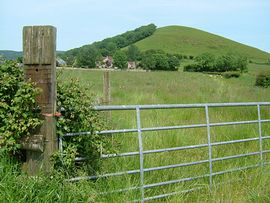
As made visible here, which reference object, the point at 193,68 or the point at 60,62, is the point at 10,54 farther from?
the point at 193,68

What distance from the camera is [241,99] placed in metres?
15.3

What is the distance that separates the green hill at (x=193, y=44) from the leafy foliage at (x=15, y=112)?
306 feet

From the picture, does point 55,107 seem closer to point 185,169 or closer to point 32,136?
point 32,136

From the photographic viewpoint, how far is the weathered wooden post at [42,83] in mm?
4191

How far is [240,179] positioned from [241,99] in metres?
9.20

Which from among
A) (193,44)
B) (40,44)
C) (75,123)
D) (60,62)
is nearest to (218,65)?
(193,44)

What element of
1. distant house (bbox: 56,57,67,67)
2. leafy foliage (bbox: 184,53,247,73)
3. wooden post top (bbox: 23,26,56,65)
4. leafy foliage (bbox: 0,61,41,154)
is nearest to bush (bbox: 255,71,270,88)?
leafy foliage (bbox: 184,53,247,73)

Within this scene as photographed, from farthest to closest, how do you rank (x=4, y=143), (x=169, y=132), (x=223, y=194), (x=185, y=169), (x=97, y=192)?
(x=169, y=132), (x=185, y=169), (x=223, y=194), (x=97, y=192), (x=4, y=143)

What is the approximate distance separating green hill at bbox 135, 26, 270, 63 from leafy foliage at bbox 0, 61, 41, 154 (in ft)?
306

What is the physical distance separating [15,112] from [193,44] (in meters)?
110

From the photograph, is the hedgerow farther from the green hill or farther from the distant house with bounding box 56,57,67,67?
the green hill

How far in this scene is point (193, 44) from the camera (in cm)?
11144

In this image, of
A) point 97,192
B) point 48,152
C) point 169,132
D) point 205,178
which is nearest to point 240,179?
point 205,178

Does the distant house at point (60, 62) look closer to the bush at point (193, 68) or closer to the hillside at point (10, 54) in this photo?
the hillside at point (10, 54)
